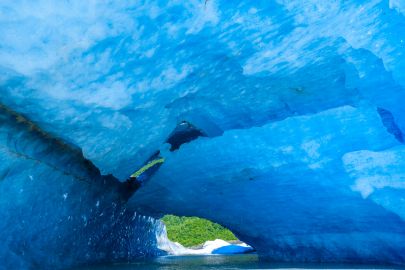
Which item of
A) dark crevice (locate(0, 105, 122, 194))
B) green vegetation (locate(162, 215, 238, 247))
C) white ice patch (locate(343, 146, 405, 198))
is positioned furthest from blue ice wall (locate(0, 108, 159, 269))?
green vegetation (locate(162, 215, 238, 247))

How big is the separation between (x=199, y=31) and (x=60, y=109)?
5.39 feet

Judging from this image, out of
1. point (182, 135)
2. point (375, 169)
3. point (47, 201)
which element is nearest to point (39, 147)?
point (47, 201)

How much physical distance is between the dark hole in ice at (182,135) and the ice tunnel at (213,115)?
0.09 ft

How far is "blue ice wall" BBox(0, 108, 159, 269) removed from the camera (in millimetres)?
4230

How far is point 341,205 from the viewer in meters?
5.30

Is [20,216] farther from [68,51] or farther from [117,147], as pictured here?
[68,51]

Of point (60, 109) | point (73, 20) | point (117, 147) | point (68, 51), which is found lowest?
point (117, 147)

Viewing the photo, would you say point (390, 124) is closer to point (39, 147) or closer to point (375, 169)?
point (375, 169)

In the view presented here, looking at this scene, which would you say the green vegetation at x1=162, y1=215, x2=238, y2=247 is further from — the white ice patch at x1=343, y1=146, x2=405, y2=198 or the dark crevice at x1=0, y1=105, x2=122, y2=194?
the white ice patch at x1=343, y1=146, x2=405, y2=198

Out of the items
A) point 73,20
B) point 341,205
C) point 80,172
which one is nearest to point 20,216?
point 80,172

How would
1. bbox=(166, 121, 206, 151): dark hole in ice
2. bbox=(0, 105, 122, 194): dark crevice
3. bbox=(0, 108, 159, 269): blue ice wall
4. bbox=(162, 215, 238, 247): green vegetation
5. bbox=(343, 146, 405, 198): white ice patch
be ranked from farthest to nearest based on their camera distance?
bbox=(162, 215, 238, 247): green vegetation, bbox=(166, 121, 206, 151): dark hole in ice, bbox=(343, 146, 405, 198): white ice patch, bbox=(0, 108, 159, 269): blue ice wall, bbox=(0, 105, 122, 194): dark crevice

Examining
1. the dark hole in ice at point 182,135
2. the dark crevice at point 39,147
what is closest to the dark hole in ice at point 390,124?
the dark hole in ice at point 182,135

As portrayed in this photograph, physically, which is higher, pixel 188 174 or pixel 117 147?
pixel 117 147

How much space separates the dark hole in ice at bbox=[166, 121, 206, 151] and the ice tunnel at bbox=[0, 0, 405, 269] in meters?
0.03
